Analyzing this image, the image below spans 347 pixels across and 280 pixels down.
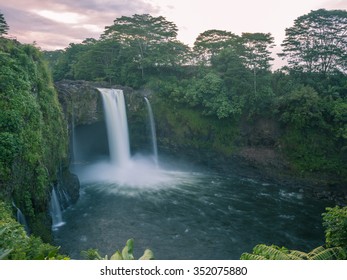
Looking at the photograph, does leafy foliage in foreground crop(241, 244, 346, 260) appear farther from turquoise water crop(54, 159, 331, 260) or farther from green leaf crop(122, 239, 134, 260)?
turquoise water crop(54, 159, 331, 260)

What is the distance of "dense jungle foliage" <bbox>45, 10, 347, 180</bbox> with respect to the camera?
22422 mm

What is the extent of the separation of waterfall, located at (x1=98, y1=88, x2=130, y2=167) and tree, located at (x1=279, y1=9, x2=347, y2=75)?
51.6 ft

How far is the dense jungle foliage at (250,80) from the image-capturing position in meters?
22.4

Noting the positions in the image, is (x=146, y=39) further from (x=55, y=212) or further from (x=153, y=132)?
(x=55, y=212)

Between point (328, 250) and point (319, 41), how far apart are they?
2488 cm

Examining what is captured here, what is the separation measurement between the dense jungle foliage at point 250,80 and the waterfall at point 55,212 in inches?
555

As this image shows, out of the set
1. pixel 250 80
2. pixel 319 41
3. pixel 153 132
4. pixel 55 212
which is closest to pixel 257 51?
pixel 250 80

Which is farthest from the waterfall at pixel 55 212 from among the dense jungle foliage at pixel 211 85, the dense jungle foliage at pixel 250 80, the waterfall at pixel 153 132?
the dense jungle foliage at pixel 250 80

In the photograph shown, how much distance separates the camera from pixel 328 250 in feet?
18.8

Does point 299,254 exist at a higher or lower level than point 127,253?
lower

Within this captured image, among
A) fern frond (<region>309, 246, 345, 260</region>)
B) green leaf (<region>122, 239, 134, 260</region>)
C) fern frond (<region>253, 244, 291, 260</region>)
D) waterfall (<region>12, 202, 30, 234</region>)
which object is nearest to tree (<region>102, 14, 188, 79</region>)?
waterfall (<region>12, 202, 30, 234</region>)

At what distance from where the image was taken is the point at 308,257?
225 inches

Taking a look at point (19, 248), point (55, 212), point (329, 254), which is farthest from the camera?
point (55, 212)

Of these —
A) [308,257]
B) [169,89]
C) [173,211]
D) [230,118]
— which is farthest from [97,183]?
[308,257]
